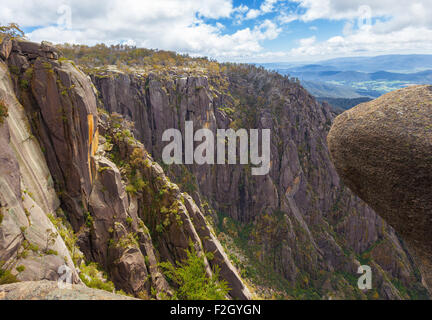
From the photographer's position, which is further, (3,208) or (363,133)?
(3,208)

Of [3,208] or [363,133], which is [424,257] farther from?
[3,208]

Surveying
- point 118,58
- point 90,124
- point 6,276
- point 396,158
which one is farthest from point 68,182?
point 118,58

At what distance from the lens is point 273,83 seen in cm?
10531

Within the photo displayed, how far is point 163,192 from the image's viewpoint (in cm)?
2697

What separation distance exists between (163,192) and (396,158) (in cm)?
2326

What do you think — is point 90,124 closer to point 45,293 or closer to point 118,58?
point 45,293

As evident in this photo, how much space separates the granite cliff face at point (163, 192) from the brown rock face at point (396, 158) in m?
16.3

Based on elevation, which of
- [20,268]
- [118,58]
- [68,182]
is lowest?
[20,268]

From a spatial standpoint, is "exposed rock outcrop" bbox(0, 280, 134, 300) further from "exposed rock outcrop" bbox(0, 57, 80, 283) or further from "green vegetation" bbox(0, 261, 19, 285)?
"exposed rock outcrop" bbox(0, 57, 80, 283)

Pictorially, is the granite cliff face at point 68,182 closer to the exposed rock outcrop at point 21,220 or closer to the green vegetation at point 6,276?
the exposed rock outcrop at point 21,220

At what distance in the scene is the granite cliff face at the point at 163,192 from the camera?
591 inches

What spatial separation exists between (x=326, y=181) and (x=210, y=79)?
63.5 meters

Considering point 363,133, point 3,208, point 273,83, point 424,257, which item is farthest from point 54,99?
point 273,83

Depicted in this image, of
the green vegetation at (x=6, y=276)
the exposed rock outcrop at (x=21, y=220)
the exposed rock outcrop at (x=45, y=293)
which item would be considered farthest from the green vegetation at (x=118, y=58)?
the exposed rock outcrop at (x=45, y=293)
